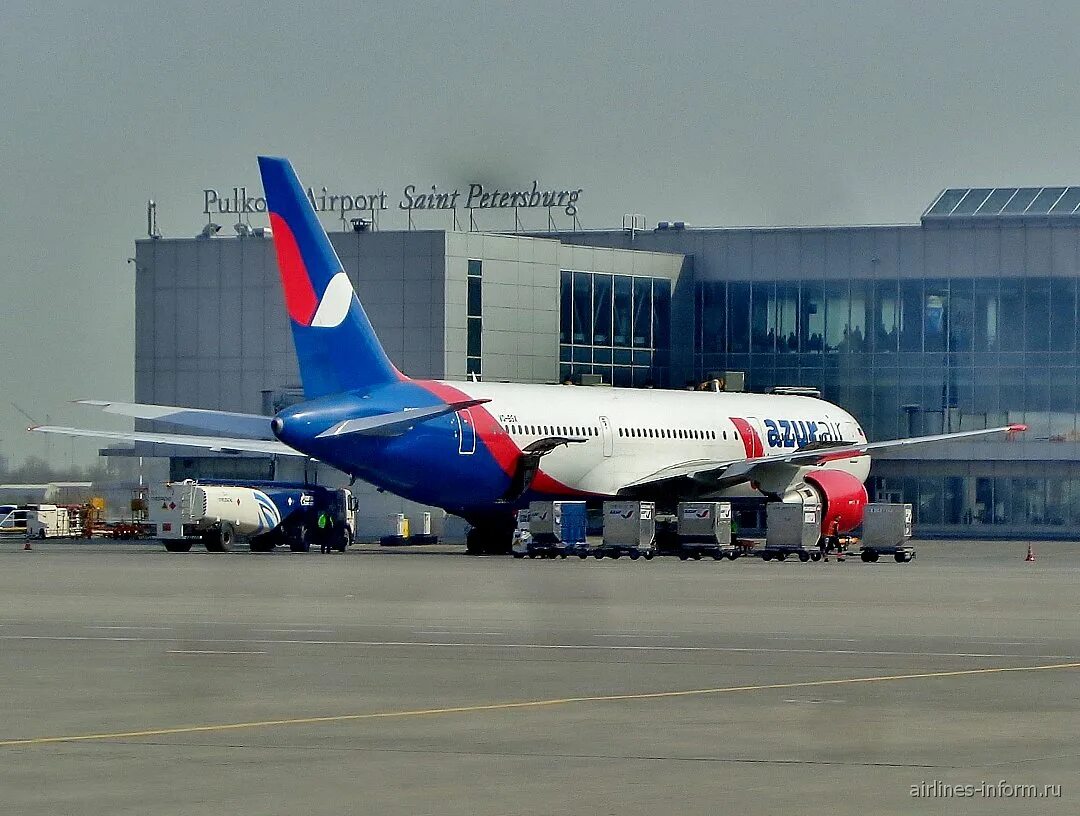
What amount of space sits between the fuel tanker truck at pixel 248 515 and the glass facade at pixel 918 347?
118ft

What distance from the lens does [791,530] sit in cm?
5831

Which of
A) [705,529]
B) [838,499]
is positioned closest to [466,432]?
[705,529]

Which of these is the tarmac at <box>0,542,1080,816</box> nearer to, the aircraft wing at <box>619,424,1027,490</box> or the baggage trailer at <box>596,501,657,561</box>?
the baggage trailer at <box>596,501,657,561</box>

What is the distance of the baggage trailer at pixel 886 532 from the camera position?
57219 mm

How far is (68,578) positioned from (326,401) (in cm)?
1102

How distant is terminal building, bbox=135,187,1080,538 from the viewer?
293 ft

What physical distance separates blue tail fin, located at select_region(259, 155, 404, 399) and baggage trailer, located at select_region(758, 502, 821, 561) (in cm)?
1265

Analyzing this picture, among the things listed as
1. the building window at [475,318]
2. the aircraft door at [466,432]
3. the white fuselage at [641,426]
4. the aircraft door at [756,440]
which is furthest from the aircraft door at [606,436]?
the building window at [475,318]

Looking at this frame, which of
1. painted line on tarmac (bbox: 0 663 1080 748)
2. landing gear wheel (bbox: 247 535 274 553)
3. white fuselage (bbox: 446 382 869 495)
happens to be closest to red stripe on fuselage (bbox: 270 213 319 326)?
white fuselage (bbox: 446 382 869 495)

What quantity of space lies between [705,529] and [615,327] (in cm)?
3766

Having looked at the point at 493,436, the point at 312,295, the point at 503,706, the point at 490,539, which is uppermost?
the point at 312,295

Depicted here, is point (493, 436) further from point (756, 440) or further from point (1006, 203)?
point (1006, 203)

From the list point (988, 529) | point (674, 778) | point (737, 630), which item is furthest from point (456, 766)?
point (988, 529)

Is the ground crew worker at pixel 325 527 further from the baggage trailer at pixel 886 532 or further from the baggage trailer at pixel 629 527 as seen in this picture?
the baggage trailer at pixel 886 532
